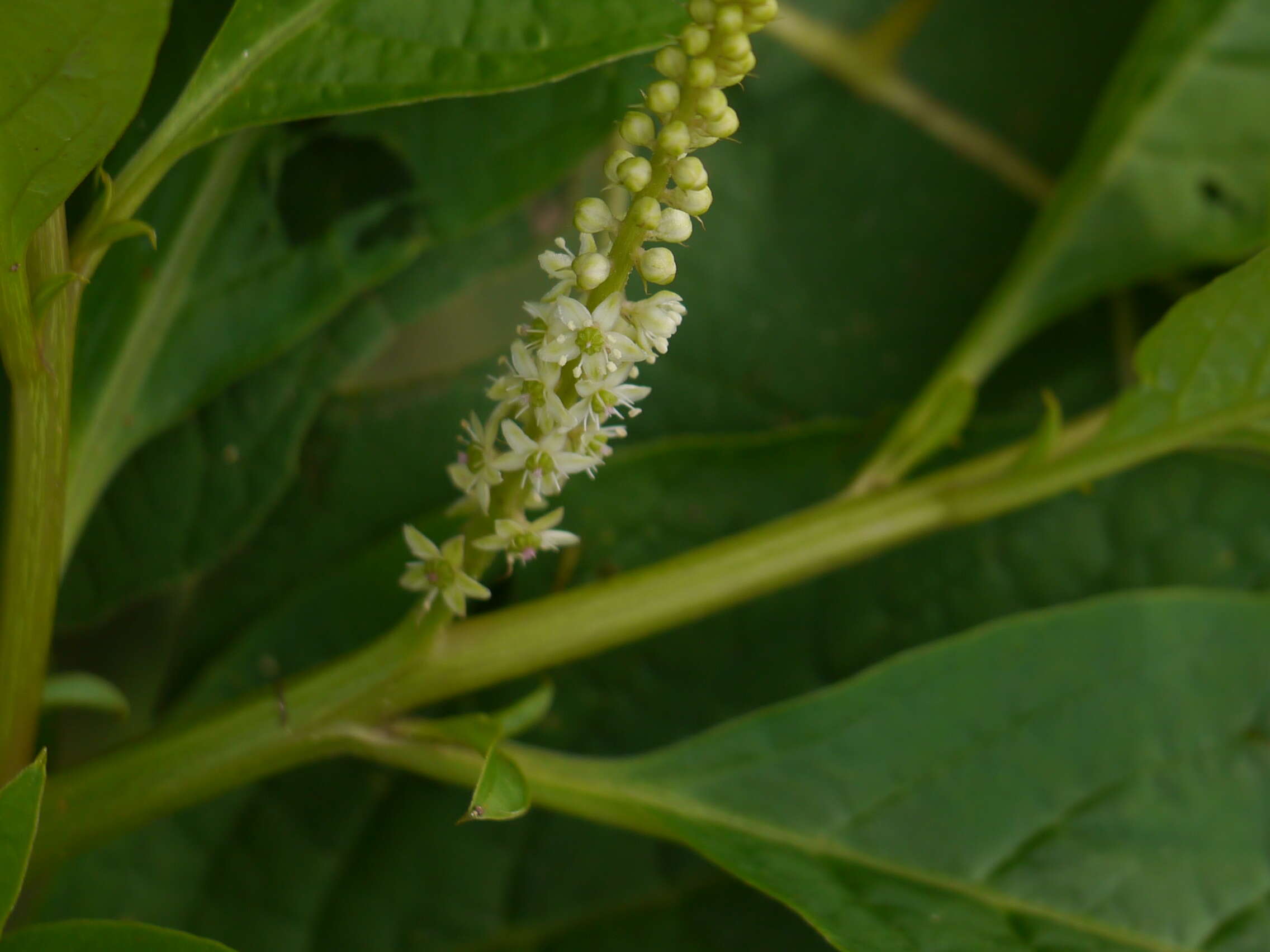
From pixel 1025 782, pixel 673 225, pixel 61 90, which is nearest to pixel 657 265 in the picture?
pixel 673 225

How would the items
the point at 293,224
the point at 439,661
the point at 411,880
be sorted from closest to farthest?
1. the point at 439,661
2. the point at 293,224
3. the point at 411,880

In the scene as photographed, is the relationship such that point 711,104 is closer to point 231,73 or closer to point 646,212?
point 646,212

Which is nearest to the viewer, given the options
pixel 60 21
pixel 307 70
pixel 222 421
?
pixel 60 21

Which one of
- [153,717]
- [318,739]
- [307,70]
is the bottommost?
[153,717]

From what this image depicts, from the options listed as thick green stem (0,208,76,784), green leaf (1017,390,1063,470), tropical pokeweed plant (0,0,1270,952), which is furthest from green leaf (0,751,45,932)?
green leaf (1017,390,1063,470)

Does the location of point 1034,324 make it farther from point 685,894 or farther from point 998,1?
point 685,894

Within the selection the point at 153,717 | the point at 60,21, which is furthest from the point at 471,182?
the point at 153,717
